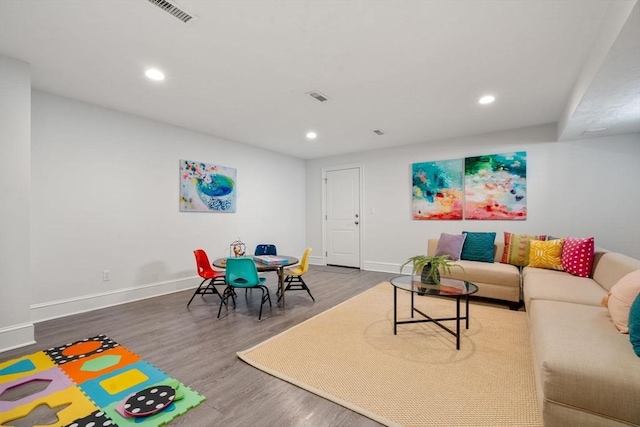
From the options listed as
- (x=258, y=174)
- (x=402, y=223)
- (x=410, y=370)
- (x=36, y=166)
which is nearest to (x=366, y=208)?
(x=402, y=223)

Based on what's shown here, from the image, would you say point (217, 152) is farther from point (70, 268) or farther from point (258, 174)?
point (70, 268)

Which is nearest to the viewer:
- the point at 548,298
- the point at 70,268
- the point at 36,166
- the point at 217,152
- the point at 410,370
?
the point at 410,370

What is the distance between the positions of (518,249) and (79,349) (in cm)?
505

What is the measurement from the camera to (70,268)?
3268 millimetres

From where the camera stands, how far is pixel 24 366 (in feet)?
6.97

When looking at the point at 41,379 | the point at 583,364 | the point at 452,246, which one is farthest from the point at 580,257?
the point at 41,379

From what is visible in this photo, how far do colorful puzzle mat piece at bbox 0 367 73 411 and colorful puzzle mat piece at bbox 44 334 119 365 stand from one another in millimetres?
154

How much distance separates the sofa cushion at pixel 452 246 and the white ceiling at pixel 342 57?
1.76 m

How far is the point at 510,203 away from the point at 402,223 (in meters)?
1.79

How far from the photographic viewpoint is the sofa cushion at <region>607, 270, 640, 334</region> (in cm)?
166

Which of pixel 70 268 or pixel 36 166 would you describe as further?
pixel 70 268

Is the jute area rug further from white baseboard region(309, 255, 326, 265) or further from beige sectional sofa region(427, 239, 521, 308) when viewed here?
white baseboard region(309, 255, 326, 265)

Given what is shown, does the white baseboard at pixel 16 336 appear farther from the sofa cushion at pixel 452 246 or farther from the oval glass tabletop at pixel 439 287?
the sofa cushion at pixel 452 246

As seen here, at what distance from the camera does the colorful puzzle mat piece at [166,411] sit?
153 centimetres
